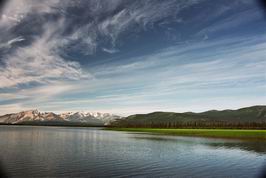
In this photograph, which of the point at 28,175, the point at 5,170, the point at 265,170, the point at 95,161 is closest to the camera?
the point at 28,175

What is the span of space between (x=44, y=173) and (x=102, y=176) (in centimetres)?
686

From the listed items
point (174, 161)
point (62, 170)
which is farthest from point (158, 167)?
point (62, 170)

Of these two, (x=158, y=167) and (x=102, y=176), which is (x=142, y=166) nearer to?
(x=158, y=167)

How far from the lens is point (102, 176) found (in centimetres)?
2973

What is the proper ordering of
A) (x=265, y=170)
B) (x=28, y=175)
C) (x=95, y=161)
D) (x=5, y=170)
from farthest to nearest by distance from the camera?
1. (x=95, y=161)
2. (x=265, y=170)
3. (x=5, y=170)
4. (x=28, y=175)

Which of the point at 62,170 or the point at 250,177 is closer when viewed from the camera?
the point at 250,177

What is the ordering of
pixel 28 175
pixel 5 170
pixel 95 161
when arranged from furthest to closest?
1. pixel 95 161
2. pixel 5 170
3. pixel 28 175

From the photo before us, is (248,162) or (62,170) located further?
(248,162)

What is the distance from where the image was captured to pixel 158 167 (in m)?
35.9

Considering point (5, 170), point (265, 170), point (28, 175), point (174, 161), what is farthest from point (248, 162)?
point (5, 170)

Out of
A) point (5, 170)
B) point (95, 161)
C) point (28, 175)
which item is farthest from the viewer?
point (95, 161)

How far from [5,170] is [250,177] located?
93.5 ft

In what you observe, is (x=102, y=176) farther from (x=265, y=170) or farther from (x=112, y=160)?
(x=265, y=170)

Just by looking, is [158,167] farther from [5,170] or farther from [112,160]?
[5,170]
